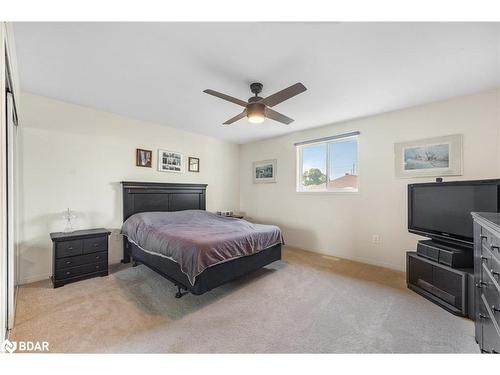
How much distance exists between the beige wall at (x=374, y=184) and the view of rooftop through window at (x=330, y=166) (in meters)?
0.16

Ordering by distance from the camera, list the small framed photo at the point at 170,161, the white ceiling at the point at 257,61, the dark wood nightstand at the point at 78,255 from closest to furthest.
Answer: the white ceiling at the point at 257,61 → the dark wood nightstand at the point at 78,255 → the small framed photo at the point at 170,161

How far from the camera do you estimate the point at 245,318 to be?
6.41ft

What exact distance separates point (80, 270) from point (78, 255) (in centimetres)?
19

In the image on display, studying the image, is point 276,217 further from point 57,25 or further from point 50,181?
point 57,25

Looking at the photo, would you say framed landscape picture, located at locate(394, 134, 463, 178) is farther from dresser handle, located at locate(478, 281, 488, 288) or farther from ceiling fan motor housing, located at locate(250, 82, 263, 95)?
ceiling fan motor housing, located at locate(250, 82, 263, 95)

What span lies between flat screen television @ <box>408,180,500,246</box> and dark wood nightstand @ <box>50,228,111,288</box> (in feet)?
13.3

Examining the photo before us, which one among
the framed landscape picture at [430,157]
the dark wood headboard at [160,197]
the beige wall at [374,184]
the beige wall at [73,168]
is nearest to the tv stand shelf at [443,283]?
the beige wall at [374,184]

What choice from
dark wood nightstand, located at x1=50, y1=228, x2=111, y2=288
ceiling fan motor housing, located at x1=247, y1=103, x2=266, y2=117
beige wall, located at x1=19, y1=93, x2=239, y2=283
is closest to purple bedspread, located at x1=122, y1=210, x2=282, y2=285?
dark wood nightstand, located at x1=50, y1=228, x2=111, y2=288

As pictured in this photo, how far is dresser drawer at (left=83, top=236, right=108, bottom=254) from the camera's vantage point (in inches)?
110

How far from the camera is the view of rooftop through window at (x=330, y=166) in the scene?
3.74 m

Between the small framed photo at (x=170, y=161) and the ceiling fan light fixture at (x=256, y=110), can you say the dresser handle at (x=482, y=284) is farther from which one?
the small framed photo at (x=170, y=161)

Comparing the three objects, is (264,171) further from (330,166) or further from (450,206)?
(450,206)

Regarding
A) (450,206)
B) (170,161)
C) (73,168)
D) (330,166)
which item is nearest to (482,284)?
(450,206)
